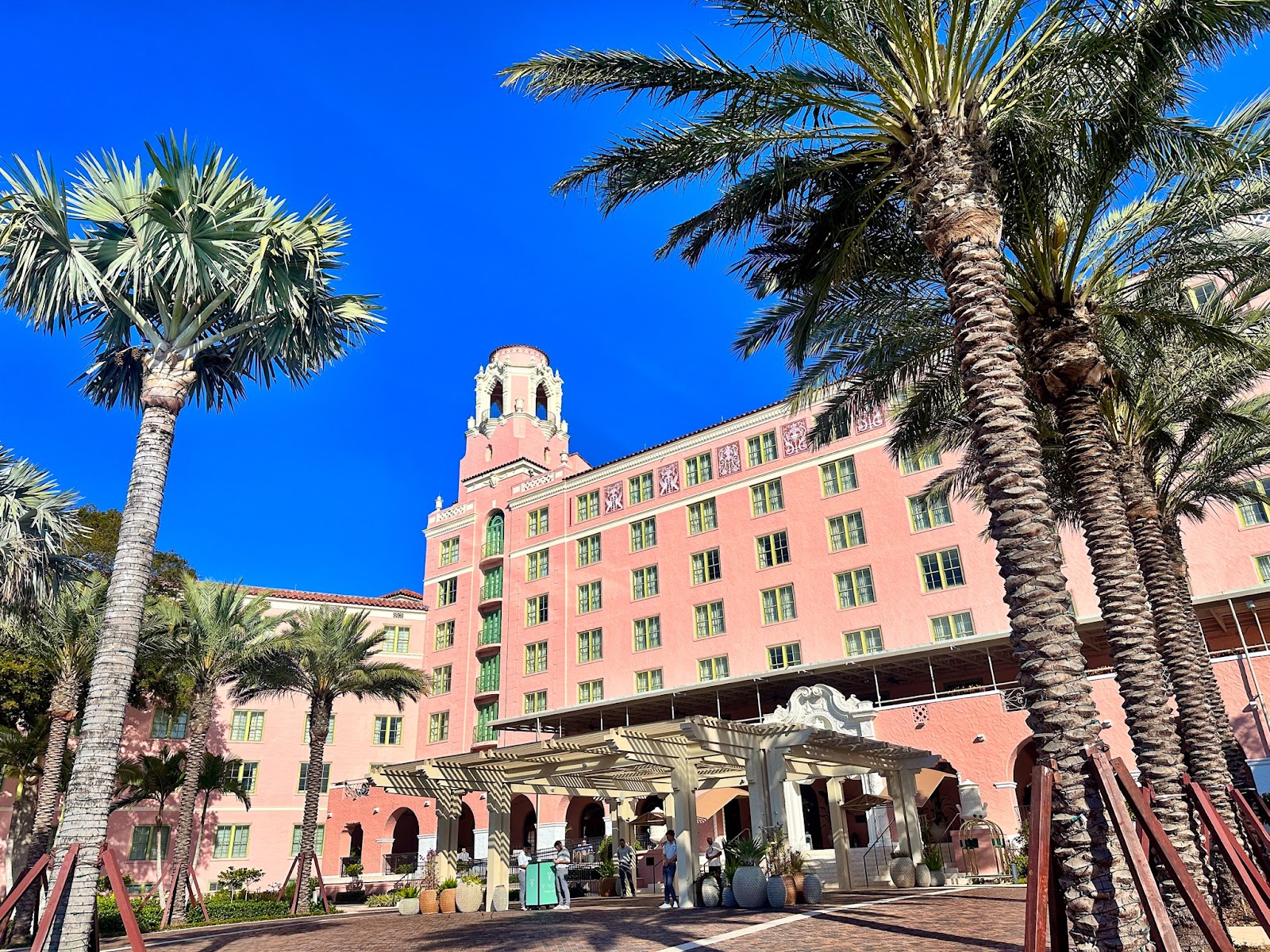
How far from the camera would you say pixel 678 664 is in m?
36.8

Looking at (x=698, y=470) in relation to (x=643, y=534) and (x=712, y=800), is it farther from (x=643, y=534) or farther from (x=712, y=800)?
(x=712, y=800)

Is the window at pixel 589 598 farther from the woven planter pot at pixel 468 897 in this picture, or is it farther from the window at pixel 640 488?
the woven planter pot at pixel 468 897

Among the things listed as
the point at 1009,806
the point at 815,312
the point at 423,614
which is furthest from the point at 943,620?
the point at 423,614

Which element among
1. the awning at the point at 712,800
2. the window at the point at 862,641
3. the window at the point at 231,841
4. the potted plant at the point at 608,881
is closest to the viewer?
the potted plant at the point at 608,881

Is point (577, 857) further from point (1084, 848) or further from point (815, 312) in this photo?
point (1084, 848)

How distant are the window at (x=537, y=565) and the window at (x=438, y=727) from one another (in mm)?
8039

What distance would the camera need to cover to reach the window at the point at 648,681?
37125 millimetres

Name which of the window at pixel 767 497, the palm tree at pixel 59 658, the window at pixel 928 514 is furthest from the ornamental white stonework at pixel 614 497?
the palm tree at pixel 59 658

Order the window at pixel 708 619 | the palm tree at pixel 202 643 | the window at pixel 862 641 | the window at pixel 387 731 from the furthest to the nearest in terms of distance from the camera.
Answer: the window at pixel 387 731
the window at pixel 708 619
the window at pixel 862 641
the palm tree at pixel 202 643

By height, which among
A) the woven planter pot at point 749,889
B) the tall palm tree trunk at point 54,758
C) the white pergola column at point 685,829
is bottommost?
the woven planter pot at point 749,889

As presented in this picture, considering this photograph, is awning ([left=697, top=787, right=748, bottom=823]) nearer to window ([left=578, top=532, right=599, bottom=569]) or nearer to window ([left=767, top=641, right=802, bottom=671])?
window ([left=767, top=641, right=802, bottom=671])

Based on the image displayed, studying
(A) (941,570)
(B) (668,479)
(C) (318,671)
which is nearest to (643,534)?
(B) (668,479)

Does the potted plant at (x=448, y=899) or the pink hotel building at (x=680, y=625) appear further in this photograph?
the pink hotel building at (x=680, y=625)

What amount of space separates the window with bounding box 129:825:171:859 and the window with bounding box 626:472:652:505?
26.0 metres
